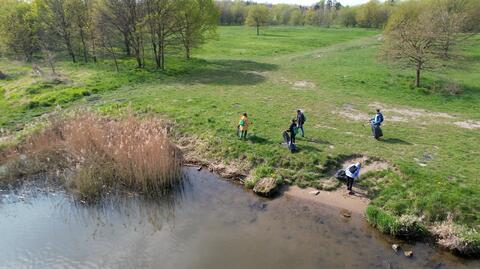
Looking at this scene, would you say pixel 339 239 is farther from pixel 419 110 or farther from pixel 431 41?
pixel 431 41

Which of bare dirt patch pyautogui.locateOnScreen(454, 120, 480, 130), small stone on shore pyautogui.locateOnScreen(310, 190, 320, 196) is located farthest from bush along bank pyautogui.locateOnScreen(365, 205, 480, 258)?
bare dirt patch pyautogui.locateOnScreen(454, 120, 480, 130)

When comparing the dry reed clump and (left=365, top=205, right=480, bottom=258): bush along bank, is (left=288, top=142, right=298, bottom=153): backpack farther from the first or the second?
the dry reed clump

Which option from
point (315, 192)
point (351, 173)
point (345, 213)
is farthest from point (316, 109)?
point (345, 213)

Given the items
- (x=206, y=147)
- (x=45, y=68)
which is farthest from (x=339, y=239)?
(x=45, y=68)

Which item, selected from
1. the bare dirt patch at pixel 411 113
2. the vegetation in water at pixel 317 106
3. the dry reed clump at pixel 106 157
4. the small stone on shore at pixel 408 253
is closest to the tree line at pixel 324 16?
the vegetation in water at pixel 317 106

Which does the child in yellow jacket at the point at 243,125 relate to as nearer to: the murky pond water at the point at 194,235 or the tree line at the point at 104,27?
the murky pond water at the point at 194,235

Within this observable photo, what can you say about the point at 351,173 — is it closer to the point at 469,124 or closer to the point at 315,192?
the point at 315,192
